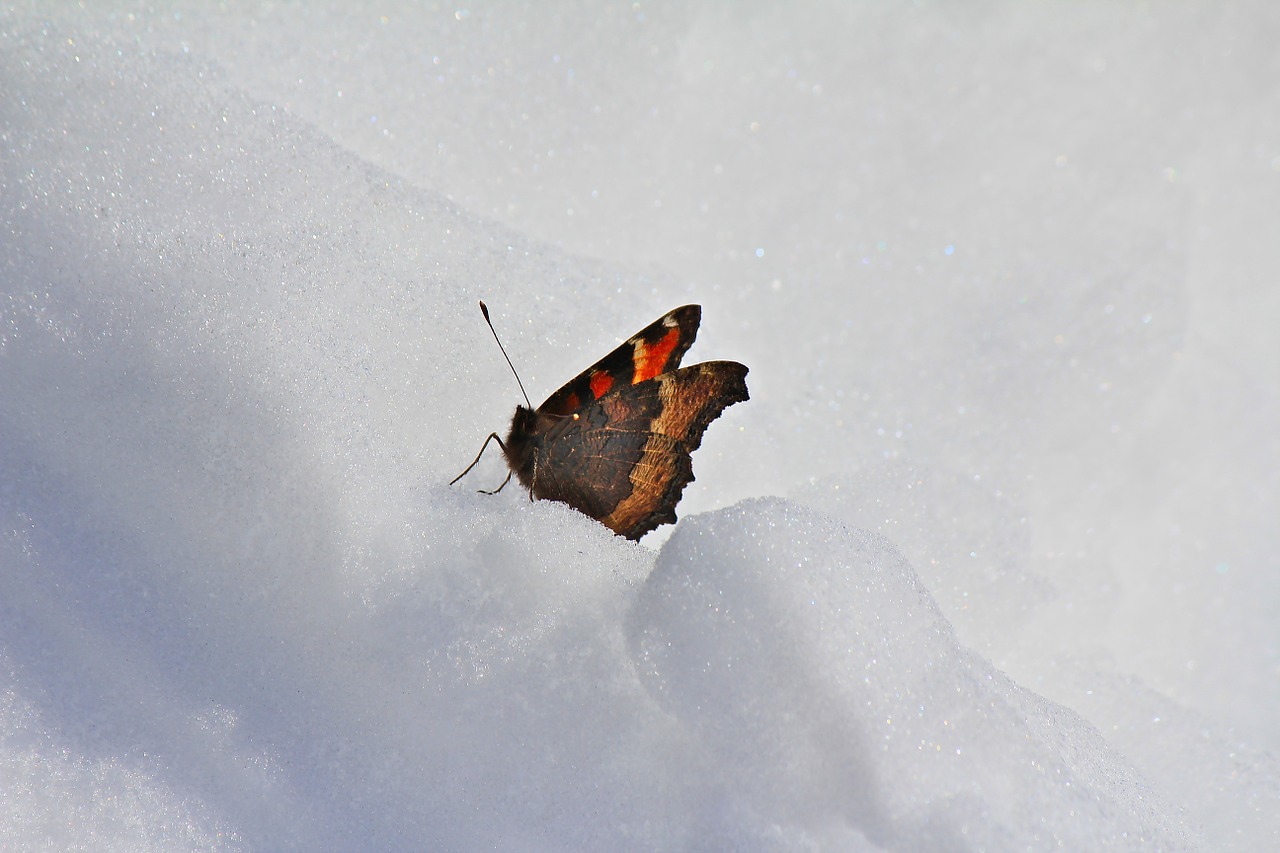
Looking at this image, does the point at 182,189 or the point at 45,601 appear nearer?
the point at 45,601

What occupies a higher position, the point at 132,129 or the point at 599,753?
the point at 132,129

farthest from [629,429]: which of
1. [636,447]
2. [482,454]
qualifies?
[482,454]

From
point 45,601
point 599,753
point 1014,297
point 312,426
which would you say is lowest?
point 599,753

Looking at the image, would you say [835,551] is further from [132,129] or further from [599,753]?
[132,129]

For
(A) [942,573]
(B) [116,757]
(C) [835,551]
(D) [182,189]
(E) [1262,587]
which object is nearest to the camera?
(B) [116,757]

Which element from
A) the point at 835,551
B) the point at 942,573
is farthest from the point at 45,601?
the point at 942,573

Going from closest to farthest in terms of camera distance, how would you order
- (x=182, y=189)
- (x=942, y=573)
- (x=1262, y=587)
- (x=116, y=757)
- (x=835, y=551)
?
(x=116, y=757) → (x=835, y=551) → (x=182, y=189) → (x=942, y=573) → (x=1262, y=587)

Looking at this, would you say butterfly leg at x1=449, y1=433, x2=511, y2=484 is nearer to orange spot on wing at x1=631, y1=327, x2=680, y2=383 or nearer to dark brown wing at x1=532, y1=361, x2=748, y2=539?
dark brown wing at x1=532, y1=361, x2=748, y2=539

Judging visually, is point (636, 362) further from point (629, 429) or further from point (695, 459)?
point (695, 459)
